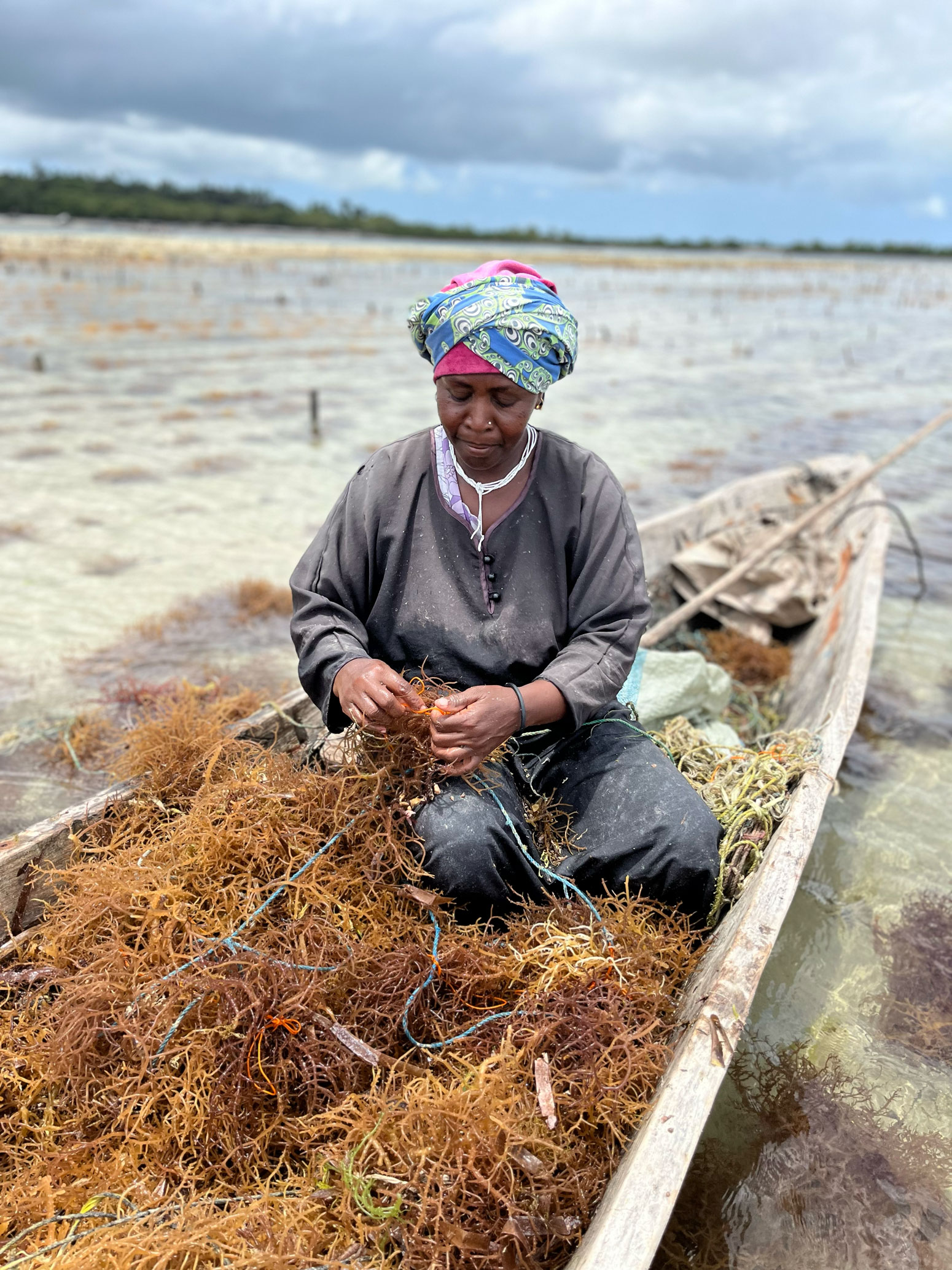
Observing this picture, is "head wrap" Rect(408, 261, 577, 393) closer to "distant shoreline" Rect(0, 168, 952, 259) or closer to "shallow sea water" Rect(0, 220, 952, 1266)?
"shallow sea water" Rect(0, 220, 952, 1266)

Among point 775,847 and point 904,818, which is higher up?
point 775,847

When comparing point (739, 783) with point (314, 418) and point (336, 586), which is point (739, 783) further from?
point (314, 418)

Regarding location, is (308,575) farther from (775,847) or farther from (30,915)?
(775,847)

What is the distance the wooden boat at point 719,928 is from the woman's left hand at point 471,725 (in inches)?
33.1

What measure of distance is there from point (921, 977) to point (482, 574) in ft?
7.92

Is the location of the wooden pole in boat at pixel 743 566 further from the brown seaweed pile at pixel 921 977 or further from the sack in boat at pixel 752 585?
the brown seaweed pile at pixel 921 977

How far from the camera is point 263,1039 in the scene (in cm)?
212

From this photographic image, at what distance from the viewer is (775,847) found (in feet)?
9.33

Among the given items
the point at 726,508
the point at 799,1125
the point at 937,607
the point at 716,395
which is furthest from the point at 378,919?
the point at 716,395

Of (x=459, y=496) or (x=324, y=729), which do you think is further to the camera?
(x=324, y=729)

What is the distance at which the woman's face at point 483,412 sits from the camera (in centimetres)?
258

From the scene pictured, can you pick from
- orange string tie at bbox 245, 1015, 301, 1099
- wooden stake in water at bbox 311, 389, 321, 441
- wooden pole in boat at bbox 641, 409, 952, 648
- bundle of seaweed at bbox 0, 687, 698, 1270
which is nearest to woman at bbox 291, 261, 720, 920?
bundle of seaweed at bbox 0, 687, 698, 1270

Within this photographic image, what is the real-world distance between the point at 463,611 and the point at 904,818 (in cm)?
300

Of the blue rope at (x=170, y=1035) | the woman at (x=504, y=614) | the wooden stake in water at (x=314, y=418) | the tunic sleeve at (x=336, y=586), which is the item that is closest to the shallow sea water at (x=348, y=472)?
the wooden stake in water at (x=314, y=418)
